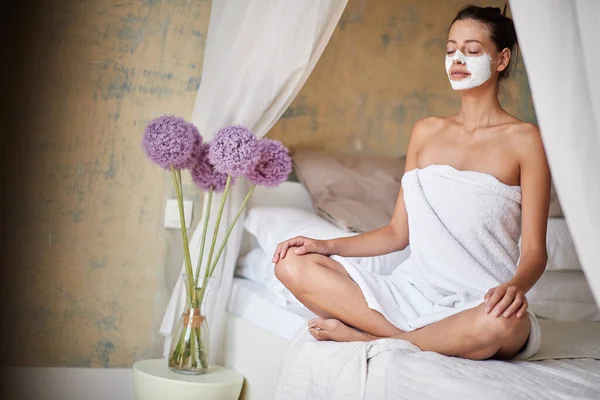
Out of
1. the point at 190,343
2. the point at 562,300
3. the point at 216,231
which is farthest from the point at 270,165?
the point at 562,300

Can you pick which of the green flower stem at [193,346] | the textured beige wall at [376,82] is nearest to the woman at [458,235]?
the green flower stem at [193,346]

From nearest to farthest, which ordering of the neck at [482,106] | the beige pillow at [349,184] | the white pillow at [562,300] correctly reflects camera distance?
the neck at [482,106] → the white pillow at [562,300] → the beige pillow at [349,184]

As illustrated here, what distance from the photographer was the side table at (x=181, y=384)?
2.47 meters

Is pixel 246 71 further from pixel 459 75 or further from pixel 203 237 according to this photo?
pixel 459 75

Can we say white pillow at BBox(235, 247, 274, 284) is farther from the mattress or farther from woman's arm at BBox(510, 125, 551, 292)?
woman's arm at BBox(510, 125, 551, 292)

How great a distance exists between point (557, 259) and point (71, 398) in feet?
5.68

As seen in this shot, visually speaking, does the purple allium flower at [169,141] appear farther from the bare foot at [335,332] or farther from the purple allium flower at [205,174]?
the bare foot at [335,332]

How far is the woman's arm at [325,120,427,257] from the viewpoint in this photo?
7.70 feet

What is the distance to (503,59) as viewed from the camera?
231cm

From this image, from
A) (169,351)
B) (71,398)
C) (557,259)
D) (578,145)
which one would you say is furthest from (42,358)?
(578,145)

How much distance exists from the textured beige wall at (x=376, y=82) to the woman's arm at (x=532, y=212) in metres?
1.17

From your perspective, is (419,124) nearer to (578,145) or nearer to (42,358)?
(578,145)

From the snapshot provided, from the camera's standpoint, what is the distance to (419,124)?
99.3 inches

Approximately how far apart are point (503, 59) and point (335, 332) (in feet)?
2.91
